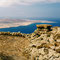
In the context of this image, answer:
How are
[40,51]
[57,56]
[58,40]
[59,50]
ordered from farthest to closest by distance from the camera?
[58,40] → [40,51] → [59,50] → [57,56]

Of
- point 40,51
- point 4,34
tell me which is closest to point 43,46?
point 40,51

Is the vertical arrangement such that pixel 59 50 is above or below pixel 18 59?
above

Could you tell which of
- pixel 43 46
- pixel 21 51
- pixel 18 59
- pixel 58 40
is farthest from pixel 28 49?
pixel 58 40

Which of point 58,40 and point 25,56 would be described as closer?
point 25,56

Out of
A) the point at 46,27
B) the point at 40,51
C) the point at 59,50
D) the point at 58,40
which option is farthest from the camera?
the point at 46,27

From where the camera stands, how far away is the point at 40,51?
64.5 feet

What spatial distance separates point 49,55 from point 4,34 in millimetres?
18013

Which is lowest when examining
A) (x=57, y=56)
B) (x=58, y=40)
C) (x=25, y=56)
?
(x=25, y=56)

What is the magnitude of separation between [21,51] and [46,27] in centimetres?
1172

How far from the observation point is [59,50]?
717 inches

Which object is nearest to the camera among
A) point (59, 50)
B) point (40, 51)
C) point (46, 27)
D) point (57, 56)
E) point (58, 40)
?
point (57, 56)

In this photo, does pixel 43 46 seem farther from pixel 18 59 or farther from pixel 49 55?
pixel 18 59

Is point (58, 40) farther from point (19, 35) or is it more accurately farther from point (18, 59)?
point (19, 35)

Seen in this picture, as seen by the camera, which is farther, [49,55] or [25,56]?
[25,56]
